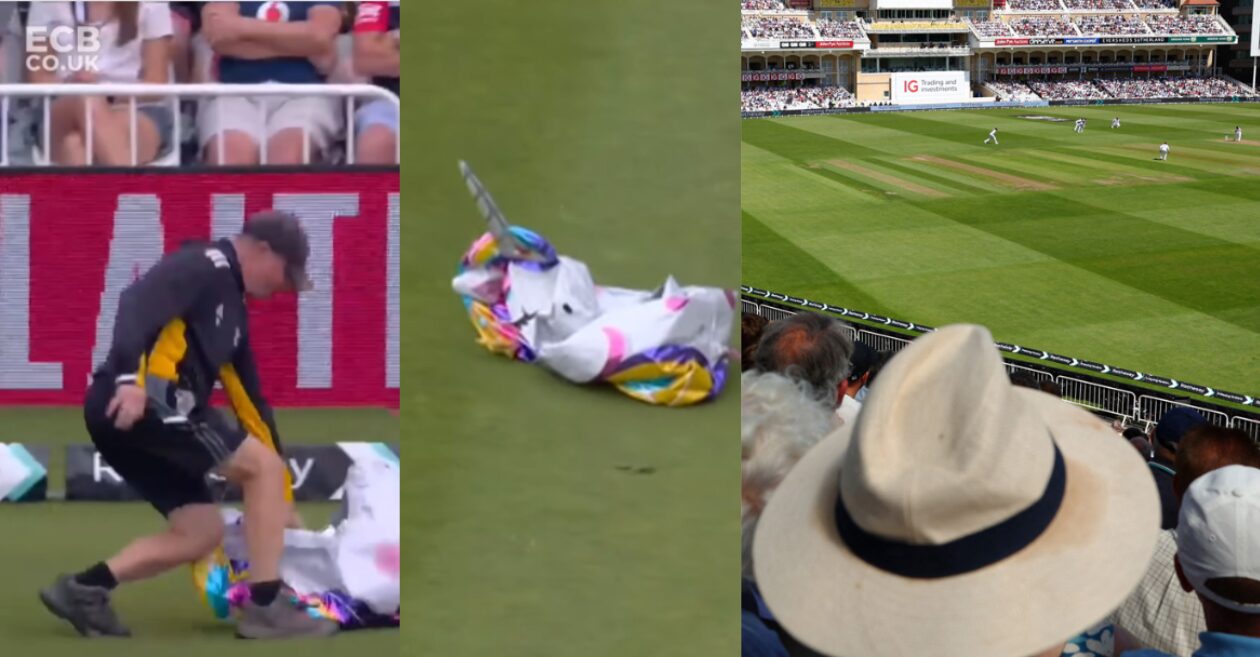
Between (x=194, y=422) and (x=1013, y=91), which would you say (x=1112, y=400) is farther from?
(x=1013, y=91)

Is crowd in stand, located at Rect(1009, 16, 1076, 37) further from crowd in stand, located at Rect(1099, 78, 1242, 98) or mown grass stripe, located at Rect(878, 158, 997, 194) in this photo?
mown grass stripe, located at Rect(878, 158, 997, 194)

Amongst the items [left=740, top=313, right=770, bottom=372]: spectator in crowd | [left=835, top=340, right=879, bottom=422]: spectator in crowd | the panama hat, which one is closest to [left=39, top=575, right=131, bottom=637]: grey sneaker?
the panama hat

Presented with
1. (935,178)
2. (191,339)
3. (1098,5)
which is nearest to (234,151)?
(191,339)

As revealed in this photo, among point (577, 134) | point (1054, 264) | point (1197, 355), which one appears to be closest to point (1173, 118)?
point (1054, 264)

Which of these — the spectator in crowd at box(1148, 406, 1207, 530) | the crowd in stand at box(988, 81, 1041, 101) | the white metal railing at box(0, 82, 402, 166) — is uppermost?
the crowd in stand at box(988, 81, 1041, 101)

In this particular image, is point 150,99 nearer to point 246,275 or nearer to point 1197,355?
point 246,275

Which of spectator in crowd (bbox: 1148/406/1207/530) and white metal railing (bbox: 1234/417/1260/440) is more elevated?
spectator in crowd (bbox: 1148/406/1207/530)

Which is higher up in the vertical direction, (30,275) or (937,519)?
(30,275)
